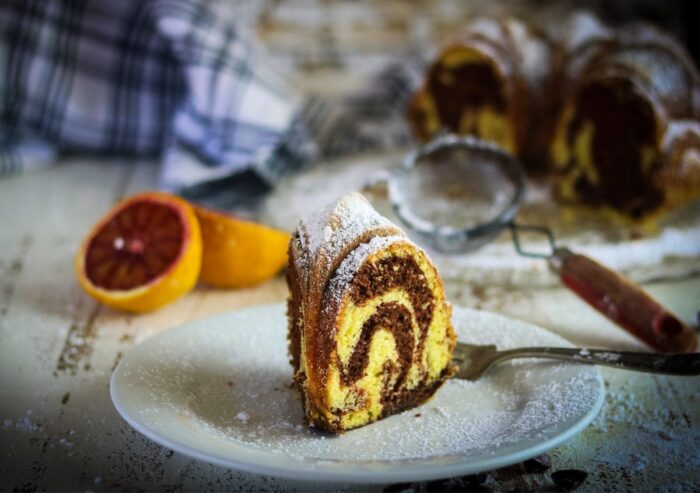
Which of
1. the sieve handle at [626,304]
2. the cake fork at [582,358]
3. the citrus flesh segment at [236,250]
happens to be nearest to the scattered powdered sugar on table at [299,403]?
the cake fork at [582,358]

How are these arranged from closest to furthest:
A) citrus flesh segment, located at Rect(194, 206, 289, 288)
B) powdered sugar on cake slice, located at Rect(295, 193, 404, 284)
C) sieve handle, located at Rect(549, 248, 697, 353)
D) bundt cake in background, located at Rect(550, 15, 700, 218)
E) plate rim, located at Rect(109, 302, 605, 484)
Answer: plate rim, located at Rect(109, 302, 605, 484) → powdered sugar on cake slice, located at Rect(295, 193, 404, 284) → sieve handle, located at Rect(549, 248, 697, 353) → citrus flesh segment, located at Rect(194, 206, 289, 288) → bundt cake in background, located at Rect(550, 15, 700, 218)

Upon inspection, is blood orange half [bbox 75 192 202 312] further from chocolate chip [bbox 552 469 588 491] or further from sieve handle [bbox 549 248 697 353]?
chocolate chip [bbox 552 469 588 491]

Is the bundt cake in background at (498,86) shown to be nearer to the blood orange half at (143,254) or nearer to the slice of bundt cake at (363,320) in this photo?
the blood orange half at (143,254)

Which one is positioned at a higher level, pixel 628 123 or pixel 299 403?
pixel 628 123

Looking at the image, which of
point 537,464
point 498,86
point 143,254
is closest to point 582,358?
point 537,464

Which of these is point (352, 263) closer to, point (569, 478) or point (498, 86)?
point (569, 478)

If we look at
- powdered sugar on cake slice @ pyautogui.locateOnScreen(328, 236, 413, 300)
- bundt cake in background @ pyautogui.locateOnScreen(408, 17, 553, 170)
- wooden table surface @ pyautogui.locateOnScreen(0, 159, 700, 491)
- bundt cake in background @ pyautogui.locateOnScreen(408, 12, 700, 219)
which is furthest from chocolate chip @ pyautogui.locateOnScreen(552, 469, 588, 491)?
bundt cake in background @ pyautogui.locateOnScreen(408, 17, 553, 170)

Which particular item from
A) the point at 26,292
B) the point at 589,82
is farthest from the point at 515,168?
the point at 26,292
